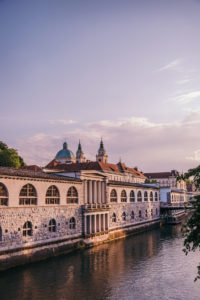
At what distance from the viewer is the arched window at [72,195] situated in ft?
168

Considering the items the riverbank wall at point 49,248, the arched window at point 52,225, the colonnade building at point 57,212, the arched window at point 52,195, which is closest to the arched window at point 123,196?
the colonnade building at point 57,212

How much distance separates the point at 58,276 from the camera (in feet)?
114

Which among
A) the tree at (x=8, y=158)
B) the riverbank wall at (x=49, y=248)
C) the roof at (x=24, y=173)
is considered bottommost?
the riverbank wall at (x=49, y=248)

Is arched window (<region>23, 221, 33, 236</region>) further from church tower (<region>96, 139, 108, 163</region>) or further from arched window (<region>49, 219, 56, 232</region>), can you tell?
church tower (<region>96, 139, 108, 163</region>)

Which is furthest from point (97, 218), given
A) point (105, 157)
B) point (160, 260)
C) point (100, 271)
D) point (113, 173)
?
point (105, 157)

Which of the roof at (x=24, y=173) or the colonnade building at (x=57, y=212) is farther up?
the roof at (x=24, y=173)

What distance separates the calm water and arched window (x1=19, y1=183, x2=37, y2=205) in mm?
7580

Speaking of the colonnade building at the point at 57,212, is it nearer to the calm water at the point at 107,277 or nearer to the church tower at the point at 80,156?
the calm water at the point at 107,277

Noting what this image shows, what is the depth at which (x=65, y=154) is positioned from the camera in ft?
565

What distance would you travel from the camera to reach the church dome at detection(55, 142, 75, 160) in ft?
563

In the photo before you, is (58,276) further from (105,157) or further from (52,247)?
(105,157)

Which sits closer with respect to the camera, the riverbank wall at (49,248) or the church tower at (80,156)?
the riverbank wall at (49,248)

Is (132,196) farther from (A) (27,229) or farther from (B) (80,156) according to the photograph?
(B) (80,156)

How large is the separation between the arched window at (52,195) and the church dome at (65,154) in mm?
123317
